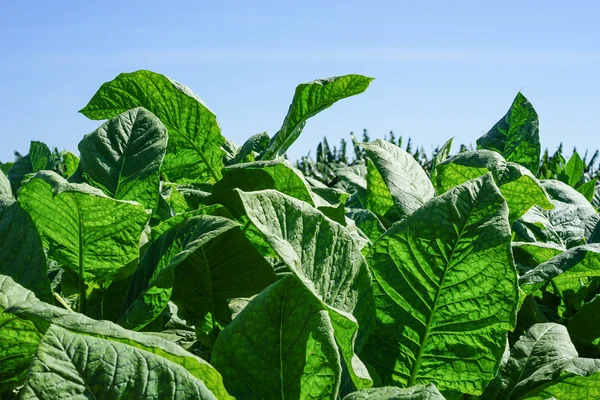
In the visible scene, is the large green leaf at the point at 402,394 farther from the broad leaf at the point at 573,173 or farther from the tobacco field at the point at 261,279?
the broad leaf at the point at 573,173

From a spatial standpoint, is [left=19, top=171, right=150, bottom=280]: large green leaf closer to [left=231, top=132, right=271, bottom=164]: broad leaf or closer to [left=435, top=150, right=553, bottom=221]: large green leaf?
[left=231, top=132, right=271, bottom=164]: broad leaf

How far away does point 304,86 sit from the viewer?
5.65ft

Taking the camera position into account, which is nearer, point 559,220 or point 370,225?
point 370,225

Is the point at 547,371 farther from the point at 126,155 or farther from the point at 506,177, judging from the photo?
the point at 126,155

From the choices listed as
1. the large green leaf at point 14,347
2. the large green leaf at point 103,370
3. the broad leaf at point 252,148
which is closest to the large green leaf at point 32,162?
the broad leaf at point 252,148

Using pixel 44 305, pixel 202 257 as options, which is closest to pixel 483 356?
pixel 202 257

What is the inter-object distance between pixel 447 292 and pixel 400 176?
0.52m

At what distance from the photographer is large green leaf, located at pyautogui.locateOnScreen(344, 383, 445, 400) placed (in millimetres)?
921

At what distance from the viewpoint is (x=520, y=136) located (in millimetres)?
2344

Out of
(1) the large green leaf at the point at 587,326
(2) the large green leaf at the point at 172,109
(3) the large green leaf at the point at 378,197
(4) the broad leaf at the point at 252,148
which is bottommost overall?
(1) the large green leaf at the point at 587,326

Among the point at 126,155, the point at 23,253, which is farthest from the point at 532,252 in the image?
the point at 23,253

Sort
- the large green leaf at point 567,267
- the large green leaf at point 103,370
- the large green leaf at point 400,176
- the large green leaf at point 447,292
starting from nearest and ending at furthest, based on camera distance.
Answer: the large green leaf at point 103,370 → the large green leaf at point 447,292 → the large green leaf at point 567,267 → the large green leaf at point 400,176

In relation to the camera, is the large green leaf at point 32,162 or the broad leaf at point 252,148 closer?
the broad leaf at point 252,148

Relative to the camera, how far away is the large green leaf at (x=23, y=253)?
1.24m
